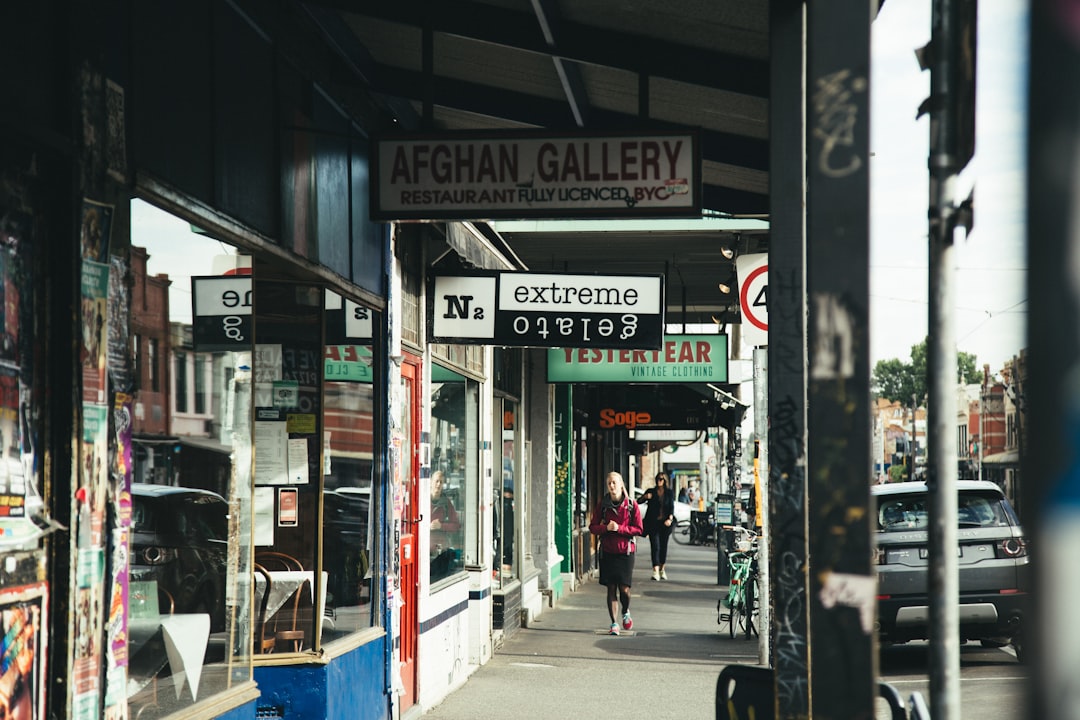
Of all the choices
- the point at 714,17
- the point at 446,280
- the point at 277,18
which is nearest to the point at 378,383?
the point at 446,280

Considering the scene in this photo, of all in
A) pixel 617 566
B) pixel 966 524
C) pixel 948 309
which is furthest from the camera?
pixel 617 566

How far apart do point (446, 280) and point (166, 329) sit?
4454 millimetres

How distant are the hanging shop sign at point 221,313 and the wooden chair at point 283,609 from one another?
76.9 inches

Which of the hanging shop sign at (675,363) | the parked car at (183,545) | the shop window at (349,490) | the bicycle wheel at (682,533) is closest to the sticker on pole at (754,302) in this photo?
the hanging shop sign at (675,363)

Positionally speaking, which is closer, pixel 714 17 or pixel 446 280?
pixel 714 17

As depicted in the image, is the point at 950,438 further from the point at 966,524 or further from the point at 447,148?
the point at 966,524

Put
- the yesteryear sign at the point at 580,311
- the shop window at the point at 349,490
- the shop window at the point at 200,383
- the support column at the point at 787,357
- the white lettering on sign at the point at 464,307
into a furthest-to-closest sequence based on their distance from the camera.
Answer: the white lettering on sign at the point at 464,307 → the yesteryear sign at the point at 580,311 → the shop window at the point at 349,490 → the shop window at the point at 200,383 → the support column at the point at 787,357

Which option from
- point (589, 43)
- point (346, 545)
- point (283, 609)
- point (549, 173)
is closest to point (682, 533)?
point (346, 545)

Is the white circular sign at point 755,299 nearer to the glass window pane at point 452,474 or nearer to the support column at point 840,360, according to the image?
the glass window pane at point 452,474

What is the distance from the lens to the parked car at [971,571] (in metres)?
12.0

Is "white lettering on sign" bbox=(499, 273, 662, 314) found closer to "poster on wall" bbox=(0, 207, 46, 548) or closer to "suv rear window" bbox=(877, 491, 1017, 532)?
"suv rear window" bbox=(877, 491, 1017, 532)

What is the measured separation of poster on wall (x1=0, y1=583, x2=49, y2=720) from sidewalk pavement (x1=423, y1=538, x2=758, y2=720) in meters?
5.72

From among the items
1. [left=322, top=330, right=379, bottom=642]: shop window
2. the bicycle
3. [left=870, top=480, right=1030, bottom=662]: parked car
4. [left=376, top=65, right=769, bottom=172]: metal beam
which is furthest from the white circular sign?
the bicycle

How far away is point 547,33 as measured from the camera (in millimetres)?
6176
